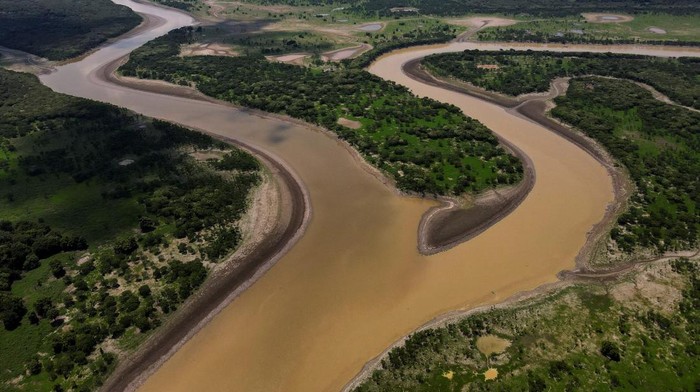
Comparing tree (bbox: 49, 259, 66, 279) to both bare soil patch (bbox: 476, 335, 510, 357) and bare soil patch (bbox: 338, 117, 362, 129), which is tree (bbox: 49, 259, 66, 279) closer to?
bare soil patch (bbox: 476, 335, 510, 357)

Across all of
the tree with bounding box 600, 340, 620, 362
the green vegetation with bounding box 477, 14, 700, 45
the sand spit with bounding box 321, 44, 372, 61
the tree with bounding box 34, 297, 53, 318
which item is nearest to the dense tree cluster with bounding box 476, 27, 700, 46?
the green vegetation with bounding box 477, 14, 700, 45

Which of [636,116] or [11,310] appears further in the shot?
[636,116]

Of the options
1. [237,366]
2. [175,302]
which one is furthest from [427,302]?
[175,302]

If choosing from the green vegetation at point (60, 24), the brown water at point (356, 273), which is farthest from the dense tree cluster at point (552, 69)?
the green vegetation at point (60, 24)

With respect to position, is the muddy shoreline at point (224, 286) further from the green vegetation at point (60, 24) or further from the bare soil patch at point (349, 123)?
the green vegetation at point (60, 24)

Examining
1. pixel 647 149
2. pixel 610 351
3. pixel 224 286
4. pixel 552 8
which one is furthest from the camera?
pixel 552 8

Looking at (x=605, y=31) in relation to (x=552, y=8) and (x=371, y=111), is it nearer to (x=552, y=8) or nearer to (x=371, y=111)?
(x=552, y=8)

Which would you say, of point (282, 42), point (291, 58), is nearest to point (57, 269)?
point (291, 58)
